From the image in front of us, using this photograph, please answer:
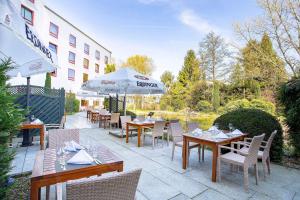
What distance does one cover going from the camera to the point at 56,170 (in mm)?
1782

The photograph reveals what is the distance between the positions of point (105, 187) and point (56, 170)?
0.76 meters

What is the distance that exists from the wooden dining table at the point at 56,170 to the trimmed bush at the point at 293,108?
4.76 m

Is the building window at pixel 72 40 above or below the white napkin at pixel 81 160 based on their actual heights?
above

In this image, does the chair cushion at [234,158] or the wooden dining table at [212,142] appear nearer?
the chair cushion at [234,158]

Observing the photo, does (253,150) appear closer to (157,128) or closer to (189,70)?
(157,128)

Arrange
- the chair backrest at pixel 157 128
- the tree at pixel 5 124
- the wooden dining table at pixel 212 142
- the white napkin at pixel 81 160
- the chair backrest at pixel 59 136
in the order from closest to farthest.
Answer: the tree at pixel 5 124 → the white napkin at pixel 81 160 → the chair backrest at pixel 59 136 → the wooden dining table at pixel 212 142 → the chair backrest at pixel 157 128

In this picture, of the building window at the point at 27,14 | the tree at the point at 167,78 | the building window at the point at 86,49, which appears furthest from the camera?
the tree at the point at 167,78

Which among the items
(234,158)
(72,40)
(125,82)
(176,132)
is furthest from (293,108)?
(72,40)

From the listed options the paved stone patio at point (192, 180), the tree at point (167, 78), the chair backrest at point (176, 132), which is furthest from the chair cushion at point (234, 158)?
the tree at point (167, 78)

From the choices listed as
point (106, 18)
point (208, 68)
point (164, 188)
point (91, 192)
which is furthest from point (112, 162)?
point (208, 68)

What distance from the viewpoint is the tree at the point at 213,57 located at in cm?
1942

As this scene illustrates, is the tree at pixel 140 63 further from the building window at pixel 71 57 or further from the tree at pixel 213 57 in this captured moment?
the tree at pixel 213 57

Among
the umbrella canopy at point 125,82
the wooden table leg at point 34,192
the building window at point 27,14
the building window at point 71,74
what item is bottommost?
the wooden table leg at point 34,192

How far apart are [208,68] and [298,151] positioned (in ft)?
54.3
